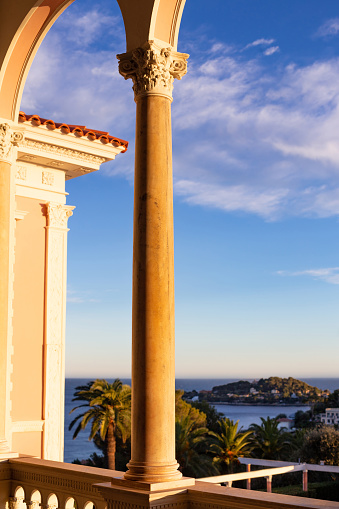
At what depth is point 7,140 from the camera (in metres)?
11.6

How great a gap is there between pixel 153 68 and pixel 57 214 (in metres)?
11.2

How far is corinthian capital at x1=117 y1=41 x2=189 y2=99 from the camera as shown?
820 centimetres

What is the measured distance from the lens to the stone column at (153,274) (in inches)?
295

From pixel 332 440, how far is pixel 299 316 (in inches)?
1376

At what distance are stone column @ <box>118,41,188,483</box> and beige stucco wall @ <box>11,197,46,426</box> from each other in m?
10.6

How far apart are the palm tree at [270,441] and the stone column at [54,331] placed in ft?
156

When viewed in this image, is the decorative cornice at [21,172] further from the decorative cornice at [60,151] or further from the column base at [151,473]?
the column base at [151,473]

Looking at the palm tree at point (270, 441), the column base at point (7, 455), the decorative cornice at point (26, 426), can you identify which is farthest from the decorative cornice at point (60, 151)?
the palm tree at point (270, 441)

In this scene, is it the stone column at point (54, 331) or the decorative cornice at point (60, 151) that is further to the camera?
the stone column at point (54, 331)

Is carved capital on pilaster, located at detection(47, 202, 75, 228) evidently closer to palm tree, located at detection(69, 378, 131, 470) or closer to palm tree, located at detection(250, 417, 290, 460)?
palm tree, located at detection(69, 378, 131, 470)

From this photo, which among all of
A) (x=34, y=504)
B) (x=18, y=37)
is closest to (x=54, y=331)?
(x=34, y=504)

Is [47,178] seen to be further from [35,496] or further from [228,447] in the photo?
[228,447]

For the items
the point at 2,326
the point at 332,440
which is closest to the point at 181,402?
the point at 332,440

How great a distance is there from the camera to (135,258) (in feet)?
26.2
